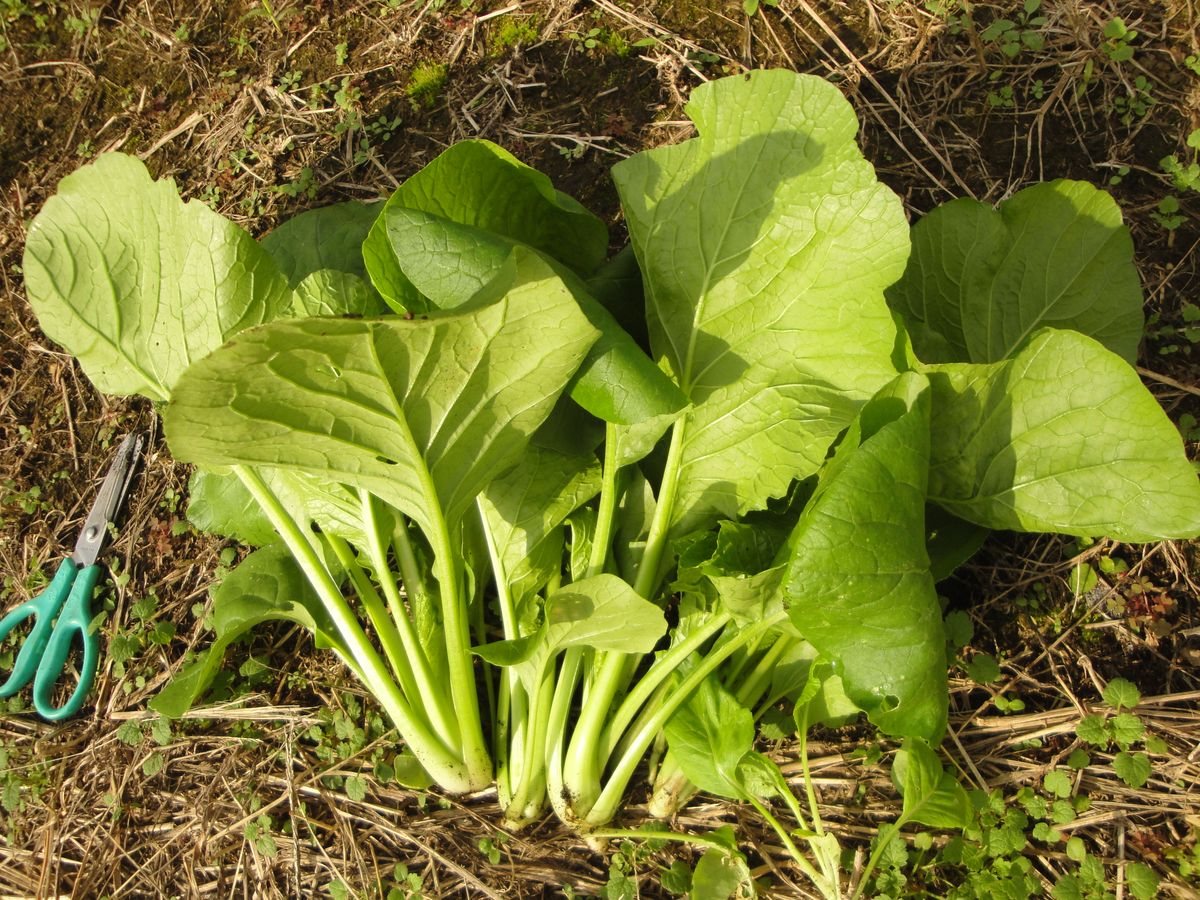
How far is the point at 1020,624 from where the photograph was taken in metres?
2.07

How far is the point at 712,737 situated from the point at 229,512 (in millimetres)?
1263

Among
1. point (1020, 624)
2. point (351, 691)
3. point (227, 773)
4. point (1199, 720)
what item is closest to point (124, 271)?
point (351, 691)

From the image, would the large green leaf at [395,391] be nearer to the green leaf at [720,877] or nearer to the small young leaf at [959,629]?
the green leaf at [720,877]

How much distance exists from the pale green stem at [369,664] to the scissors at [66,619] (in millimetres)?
779

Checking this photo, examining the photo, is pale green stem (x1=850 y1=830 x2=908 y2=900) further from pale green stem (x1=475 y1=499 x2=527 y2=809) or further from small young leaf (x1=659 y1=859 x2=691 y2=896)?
pale green stem (x1=475 y1=499 x2=527 y2=809)

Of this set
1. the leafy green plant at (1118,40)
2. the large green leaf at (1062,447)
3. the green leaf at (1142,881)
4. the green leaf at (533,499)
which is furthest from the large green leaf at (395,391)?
the leafy green plant at (1118,40)


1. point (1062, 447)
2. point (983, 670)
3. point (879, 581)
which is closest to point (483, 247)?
point (879, 581)

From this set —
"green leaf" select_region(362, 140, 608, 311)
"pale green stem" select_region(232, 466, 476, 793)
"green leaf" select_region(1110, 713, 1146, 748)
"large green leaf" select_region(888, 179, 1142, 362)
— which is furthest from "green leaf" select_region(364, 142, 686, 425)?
"green leaf" select_region(1110, 713, 1146, 748)

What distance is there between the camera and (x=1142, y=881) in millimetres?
1833

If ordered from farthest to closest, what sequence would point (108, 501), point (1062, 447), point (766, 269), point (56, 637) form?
point (108, 501) → point (56, 637) → point (766, 269) → point (1062, 447)

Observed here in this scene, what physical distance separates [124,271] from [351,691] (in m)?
1.13

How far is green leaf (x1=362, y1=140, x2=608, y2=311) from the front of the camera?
58.7 inches

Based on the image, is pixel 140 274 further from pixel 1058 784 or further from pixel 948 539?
pixel 1058 784

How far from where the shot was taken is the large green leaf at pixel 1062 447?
1501 millimetres
